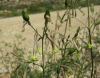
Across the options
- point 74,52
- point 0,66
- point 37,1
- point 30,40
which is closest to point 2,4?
point 37,1

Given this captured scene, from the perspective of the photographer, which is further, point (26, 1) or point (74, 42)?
point (26, 1)

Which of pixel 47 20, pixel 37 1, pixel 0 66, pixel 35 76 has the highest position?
pixel 47 20

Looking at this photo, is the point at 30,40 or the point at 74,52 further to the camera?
the point at 30,40

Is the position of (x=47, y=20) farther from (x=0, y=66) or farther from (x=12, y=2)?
(x=12, y=2)

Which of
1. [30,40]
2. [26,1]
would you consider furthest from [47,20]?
[26,1]

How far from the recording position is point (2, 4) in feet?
115

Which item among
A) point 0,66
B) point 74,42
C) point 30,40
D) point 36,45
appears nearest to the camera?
point 36,45

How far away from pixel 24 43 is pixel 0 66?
2.82 metres

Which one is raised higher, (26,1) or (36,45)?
(36,45)

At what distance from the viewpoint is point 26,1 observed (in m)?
37.9

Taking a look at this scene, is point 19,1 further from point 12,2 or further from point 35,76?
point 35,76

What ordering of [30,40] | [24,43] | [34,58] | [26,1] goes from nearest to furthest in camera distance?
1. [34,58]
2. [24,43]
3. [30,40]
4. [26,1]

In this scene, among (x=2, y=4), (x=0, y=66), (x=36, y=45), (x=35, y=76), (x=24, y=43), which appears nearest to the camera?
(x=36, y=45)

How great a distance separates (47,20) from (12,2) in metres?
36.4
